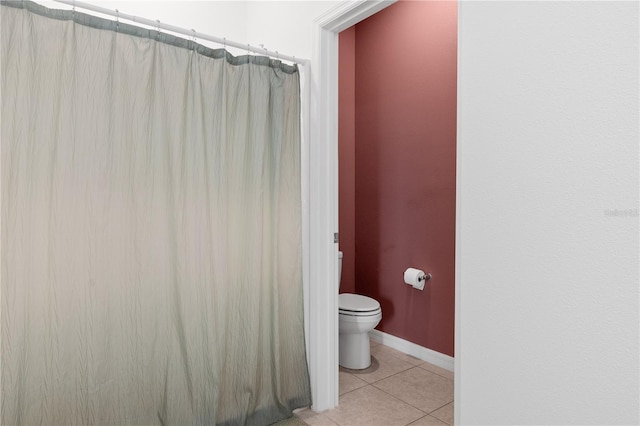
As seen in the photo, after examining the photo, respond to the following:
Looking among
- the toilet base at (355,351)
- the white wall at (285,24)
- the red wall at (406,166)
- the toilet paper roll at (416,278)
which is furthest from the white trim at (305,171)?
the red wall at (406,166)

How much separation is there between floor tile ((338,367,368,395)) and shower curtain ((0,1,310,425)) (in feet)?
1.34

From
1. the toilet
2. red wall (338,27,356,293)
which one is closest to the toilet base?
the toilet

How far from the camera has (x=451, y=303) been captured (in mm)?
2723

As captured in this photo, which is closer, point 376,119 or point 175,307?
point 175,307

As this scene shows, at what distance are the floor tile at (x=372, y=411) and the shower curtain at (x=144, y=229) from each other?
0.88 feet

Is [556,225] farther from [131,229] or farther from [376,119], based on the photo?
[376,119]

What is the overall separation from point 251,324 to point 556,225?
4.58 feet

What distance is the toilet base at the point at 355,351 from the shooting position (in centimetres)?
274

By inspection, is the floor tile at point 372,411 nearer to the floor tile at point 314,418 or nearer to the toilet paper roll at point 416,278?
the floor tile at point 314,418

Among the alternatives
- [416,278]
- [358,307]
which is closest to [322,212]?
[358,307]

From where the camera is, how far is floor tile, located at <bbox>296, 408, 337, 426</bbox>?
207 centimetres

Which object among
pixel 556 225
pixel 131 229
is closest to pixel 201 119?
pixel 131 229

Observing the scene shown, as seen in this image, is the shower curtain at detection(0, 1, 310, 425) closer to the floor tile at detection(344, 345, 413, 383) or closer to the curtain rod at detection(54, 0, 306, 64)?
the curtain rod at detection(54, 0, 306, 64)

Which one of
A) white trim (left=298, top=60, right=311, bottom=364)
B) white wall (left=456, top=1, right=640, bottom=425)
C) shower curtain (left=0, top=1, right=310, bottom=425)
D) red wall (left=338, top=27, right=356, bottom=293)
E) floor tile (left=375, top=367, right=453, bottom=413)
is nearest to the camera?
white wall (left=456, top=1, right=640, bottom=425)
